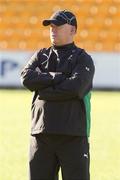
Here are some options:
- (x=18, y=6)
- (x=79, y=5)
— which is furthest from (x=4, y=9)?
(x=79, y=5)

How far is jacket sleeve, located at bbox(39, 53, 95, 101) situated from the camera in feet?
17.6

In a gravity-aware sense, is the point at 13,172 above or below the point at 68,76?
below

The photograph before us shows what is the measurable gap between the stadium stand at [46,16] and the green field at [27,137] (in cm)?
575

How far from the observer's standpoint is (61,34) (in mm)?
5371

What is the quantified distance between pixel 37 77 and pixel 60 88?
23 centimetres

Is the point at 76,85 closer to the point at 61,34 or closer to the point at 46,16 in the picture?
the point at 61,34

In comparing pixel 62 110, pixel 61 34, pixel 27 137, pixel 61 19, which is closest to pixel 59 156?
pixel 62 110

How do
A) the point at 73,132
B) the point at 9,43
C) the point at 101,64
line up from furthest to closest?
the point at 9,43 → the point at 101,64 → the point at 73,132

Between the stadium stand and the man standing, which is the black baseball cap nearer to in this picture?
the man standing

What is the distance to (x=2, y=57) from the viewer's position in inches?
968

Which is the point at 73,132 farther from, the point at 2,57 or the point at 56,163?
the point at 2,57

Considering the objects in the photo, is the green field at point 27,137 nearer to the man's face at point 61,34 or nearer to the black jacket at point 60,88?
the black jacket at point 60,88

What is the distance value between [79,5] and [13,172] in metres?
19.1

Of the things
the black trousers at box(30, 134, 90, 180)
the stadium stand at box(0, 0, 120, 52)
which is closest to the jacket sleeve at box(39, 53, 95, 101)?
the black trousers at box(30, 134, 90, 180)
